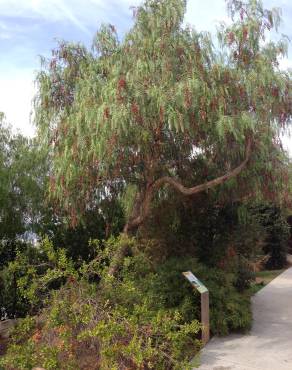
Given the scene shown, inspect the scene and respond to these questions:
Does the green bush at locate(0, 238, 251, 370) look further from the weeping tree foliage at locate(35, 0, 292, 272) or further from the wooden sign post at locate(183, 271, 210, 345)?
the weeping tree foliage at locate(35, 0, 292, 272)

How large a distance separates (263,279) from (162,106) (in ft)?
30.0

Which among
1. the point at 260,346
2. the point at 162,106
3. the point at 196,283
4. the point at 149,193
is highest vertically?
the point at 162,106

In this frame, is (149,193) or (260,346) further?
(149,193)

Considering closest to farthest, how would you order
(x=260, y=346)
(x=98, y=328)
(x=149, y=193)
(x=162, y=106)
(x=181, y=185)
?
(x=98, y=328) < (x=162, y=106) < (x=260, y=346) < (x=181, y=185) < (x=149, y=193)

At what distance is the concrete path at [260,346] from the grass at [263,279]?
6.19ft

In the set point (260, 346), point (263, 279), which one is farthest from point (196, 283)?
point (263, 279)

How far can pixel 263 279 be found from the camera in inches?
520

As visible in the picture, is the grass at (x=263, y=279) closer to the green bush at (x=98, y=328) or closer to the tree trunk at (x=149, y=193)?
the tree trunk at (x=149, y=193)

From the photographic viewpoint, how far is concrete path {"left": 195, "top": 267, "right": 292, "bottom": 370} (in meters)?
5.85

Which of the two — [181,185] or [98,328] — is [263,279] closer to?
[181,185]

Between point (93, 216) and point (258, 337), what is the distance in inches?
146

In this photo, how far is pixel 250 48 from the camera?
656cm

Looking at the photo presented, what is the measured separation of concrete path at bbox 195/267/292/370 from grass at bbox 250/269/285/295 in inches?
74.2

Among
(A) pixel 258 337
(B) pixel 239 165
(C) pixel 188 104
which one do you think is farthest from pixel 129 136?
(A) pixel 258 337
